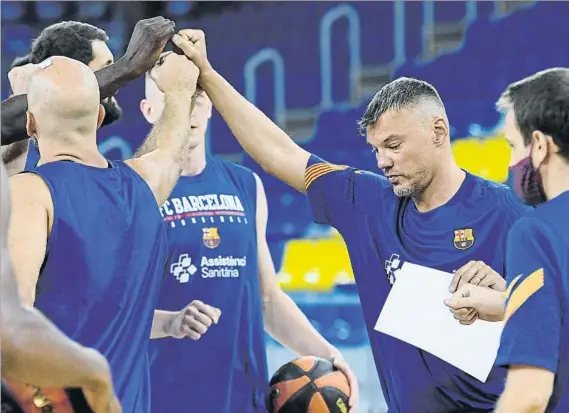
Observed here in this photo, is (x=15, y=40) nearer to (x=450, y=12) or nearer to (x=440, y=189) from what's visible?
(x=450, y=12)

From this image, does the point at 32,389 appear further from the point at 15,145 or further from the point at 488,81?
the point at 488,81

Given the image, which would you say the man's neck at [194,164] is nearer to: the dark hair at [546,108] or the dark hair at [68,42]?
the dark hair at [68,42]

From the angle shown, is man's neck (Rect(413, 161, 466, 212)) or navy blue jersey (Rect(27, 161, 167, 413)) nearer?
navy blue jersey (Rect(27, 161, 167, 413))

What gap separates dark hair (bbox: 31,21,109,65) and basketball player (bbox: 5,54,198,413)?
0.95m

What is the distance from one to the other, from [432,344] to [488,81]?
5298 mm

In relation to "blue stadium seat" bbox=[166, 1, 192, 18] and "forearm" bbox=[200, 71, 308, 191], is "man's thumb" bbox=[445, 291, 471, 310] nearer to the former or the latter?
"forearm" bbox=[200, 71, 308, 191]

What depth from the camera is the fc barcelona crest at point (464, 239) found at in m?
3.25

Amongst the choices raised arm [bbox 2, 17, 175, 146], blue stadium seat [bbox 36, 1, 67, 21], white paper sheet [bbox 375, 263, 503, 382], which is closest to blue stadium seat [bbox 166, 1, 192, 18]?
blue stadium seat [bbox 36, 1, 67, 21]

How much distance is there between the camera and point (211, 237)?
Answer: 13.3ft

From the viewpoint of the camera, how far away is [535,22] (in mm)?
8070

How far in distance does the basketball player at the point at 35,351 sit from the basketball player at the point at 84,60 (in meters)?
1.63

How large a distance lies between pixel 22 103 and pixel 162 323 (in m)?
1.08

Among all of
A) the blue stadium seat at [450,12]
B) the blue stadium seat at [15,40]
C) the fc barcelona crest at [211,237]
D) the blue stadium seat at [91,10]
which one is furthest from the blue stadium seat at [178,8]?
the fc barcelona crest at [211,237]

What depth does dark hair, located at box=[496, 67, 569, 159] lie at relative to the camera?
7.66 ft
